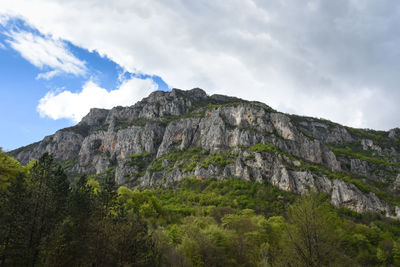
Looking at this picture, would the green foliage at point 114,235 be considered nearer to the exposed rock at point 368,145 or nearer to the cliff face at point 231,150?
the cliff face at point 231,150

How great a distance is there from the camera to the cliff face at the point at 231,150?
91312 mm

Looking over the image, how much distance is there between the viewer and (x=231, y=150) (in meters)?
114

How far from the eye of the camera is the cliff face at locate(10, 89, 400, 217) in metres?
91.3

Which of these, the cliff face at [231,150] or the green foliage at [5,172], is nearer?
the green foliage at [5,172]

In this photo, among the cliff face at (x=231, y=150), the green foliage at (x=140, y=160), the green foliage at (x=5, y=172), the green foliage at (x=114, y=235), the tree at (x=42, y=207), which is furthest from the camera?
the green foliage at (x=140, y=160)

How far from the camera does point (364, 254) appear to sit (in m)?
47.3

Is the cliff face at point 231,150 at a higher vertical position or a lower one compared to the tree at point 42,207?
higher

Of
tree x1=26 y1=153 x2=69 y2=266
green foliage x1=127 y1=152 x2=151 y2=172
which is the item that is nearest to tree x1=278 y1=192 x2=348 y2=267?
tree x1=26 y1=153 x2=69 y2=266

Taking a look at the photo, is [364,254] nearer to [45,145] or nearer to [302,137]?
[302,137]

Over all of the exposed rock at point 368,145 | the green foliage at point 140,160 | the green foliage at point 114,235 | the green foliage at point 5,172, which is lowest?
the green foliage at point 114,235

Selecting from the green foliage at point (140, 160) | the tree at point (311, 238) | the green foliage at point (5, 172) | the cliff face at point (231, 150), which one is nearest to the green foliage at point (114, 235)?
the tree at point (311, 238)

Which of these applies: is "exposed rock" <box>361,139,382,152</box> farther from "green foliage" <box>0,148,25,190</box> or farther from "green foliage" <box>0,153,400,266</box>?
"green foliage" <box>0,148,25,190</box>

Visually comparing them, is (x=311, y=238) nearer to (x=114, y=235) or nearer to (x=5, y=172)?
(x=114, y=235)

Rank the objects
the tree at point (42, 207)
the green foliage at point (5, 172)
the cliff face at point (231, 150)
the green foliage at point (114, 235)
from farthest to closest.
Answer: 1. the cliff face at point (231, 150)
2. the green foliage at point (5, 172)
3. the tree at point (42, 207)
4. the green foliage at point (114, 235)
